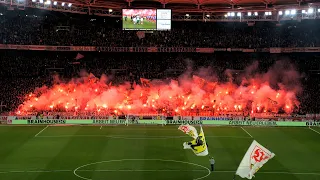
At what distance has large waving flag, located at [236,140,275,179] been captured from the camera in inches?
869

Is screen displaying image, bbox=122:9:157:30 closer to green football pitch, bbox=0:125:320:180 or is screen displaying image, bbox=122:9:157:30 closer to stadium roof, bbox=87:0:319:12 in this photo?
stadium roof, bbox=87:0:319:12

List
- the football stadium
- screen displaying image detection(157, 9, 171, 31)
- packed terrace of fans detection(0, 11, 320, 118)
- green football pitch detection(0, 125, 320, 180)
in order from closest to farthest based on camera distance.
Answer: green football pitch detection(0, 125, 320, 180) < the football stadium < screen displaying image detection(157, 9, 171, 31) < packed terrace of fans detection(0, 11, 320, 118)

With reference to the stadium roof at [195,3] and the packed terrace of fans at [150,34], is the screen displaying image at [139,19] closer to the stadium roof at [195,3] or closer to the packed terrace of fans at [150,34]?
the stadium roof at [195,3]

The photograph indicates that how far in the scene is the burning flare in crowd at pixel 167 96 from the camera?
187 feet

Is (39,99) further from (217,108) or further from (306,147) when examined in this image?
(306,147)

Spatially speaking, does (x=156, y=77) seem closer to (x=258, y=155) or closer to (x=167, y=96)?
(x=167, y=96)

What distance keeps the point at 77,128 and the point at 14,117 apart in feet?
23.9

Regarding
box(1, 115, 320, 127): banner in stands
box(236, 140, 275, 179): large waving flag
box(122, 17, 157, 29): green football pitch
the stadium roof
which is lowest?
box(1, 115, 320, 127): banner in stands

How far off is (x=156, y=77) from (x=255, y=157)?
135ft

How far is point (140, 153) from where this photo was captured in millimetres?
35688

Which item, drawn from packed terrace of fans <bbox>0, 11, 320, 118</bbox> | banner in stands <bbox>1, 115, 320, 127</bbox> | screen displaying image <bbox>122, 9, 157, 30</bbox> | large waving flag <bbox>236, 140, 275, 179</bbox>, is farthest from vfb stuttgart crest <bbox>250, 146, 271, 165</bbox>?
packed terrace of fans <bbox>0, 11, 320, 118</bbox>

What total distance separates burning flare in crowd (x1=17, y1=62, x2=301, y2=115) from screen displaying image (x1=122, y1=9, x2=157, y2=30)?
9.58 m

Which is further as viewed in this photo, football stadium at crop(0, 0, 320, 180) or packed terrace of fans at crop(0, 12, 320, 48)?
packed terrace of fans at crop(0, 12, 320, 48)

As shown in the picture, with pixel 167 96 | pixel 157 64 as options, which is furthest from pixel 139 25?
pixel 157 64
